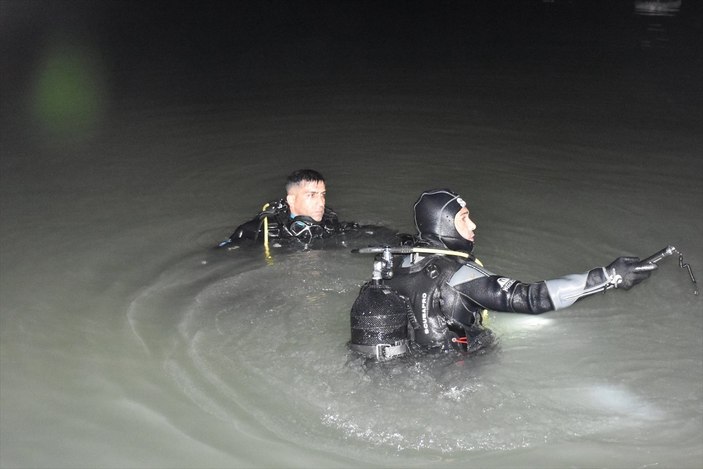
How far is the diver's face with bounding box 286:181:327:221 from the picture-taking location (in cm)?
634

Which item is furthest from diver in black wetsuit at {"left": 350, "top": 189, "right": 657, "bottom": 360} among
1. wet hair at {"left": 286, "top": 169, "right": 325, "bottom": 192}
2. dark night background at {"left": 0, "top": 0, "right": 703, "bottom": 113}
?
dark night background at {"left": 0, "top": 0, "right": 703, "bottom": 113}

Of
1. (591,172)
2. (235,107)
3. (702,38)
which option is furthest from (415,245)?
(702,38)

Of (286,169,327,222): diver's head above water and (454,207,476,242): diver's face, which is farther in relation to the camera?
(286,169,327,222): diver's head above water

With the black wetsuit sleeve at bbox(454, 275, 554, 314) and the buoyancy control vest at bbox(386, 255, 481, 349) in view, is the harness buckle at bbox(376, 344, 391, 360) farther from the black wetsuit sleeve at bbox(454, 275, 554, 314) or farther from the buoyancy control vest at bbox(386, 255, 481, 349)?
the black wetsuit sleeve at bbox(454, 275, 554, 314)

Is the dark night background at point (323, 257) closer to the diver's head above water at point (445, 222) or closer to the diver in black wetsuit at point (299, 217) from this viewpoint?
the diver in black wetsuit at point (299, 217)

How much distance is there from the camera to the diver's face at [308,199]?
6.34 meters

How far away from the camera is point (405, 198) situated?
27.6 feet

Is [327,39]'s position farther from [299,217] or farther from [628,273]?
[628,273]

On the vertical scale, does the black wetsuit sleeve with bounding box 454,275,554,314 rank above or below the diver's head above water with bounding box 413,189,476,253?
below

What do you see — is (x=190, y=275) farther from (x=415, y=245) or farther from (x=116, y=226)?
(x=415, y=245)

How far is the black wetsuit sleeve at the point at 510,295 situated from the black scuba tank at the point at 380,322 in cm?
41

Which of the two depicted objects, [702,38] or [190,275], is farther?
[702,38]

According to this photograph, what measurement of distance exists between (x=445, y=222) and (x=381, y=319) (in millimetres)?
671

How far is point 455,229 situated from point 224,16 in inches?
867
